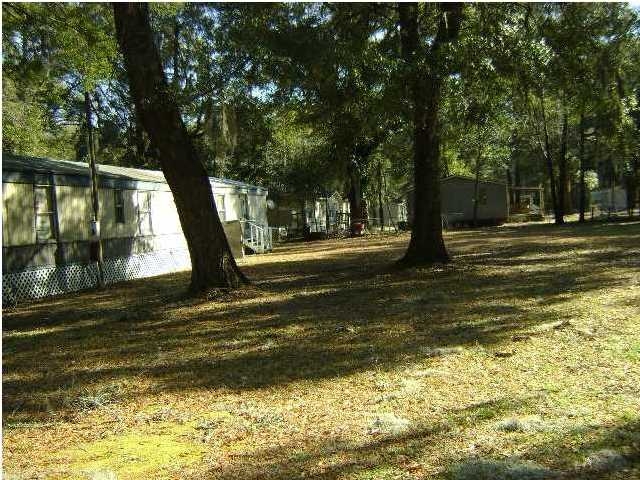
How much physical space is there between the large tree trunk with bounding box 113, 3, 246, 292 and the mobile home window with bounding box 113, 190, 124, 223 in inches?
269

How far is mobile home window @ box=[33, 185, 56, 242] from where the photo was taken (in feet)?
43.2

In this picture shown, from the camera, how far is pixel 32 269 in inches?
507

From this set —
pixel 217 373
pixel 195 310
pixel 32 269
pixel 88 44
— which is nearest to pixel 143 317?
pixel 195 310

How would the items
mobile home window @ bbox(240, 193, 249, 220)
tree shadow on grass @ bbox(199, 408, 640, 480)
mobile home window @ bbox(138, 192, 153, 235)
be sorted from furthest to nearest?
Answer: mobile home window @ bbox(240, 193, 249, 220)
mobile home window @ bbox(138, 192, 153, 235)
tree shadow on grass @ bbox(199, 408, 640, 480)

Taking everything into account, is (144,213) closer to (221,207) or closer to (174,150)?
(221,207)

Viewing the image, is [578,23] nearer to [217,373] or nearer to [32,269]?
[217,373]

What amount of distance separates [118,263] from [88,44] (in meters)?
5.76

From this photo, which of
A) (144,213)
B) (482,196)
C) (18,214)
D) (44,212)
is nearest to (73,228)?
(44,212)

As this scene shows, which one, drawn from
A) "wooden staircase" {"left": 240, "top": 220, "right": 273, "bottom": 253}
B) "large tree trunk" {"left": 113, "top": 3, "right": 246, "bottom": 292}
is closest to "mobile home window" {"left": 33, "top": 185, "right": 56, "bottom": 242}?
"large tree trunk" {"left": 113, "top": 3, "right": 246, "bottom": 292}

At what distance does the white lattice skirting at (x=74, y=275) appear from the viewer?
12344 millimetres

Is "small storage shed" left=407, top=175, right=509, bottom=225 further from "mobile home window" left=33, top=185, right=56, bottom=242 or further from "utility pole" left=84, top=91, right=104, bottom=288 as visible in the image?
"mobile home window" left=33, top=185, right=56, bottom=242

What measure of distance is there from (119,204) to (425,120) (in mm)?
9370

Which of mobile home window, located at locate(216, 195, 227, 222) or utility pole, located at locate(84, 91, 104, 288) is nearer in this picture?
utility pole, located at locate(84, 91, 104, 288)

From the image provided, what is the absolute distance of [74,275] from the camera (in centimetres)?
1409
